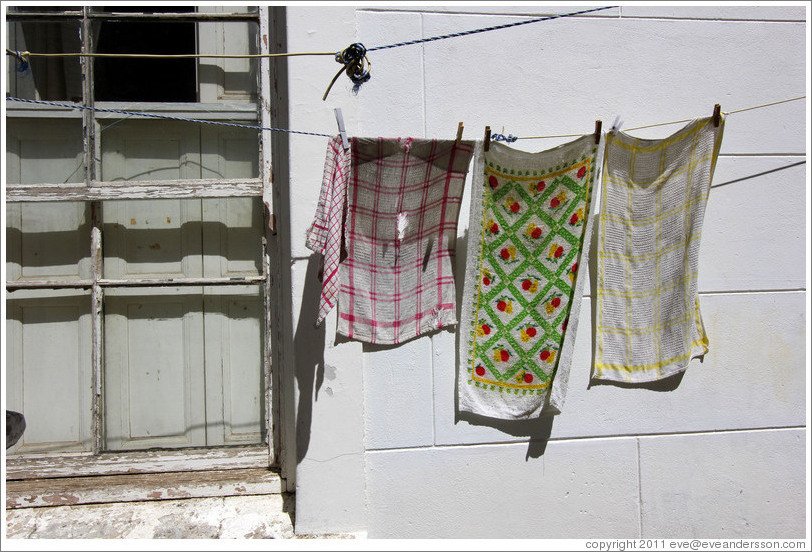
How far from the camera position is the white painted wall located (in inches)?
77.7

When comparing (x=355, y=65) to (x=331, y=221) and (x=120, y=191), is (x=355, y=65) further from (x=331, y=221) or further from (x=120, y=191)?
(x=120, y=191)

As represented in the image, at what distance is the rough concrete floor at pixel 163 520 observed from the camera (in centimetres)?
199

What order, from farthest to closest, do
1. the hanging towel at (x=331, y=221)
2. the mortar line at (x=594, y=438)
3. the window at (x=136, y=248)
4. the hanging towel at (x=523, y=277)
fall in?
the window at (x=136, y=248)
the mortar line at (x=594, y=438)
the hanging towel at (x=523, y=277)
the hanging towel at (x=331, y=221)

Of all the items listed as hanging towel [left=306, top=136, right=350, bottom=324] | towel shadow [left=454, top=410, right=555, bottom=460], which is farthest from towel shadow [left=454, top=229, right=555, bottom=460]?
hanging towel [left=306, top=136, right=350, bottom=324]

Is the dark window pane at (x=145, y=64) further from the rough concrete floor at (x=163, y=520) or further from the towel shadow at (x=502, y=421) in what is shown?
the rough concrete floor at (x=163, y=520)

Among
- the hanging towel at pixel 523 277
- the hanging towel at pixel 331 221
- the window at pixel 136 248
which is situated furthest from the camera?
the window at pixel 136 248

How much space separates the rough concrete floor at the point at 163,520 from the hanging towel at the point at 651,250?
4.29ft

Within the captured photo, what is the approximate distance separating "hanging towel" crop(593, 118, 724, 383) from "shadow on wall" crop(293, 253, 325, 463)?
1.00 metres

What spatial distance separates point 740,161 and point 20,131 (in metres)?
2.76

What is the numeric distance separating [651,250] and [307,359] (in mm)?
1261

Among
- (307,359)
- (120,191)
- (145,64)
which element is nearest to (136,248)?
(120,191)

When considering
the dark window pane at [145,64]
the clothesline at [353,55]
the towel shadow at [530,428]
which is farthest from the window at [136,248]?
the towel shadow at [530,428]

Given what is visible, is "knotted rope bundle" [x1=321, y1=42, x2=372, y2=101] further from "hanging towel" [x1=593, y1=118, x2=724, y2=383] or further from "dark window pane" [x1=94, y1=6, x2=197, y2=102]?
"hanging towel" [x1=593, y1=118, x2=724, y2=383]

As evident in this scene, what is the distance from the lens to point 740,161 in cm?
215
